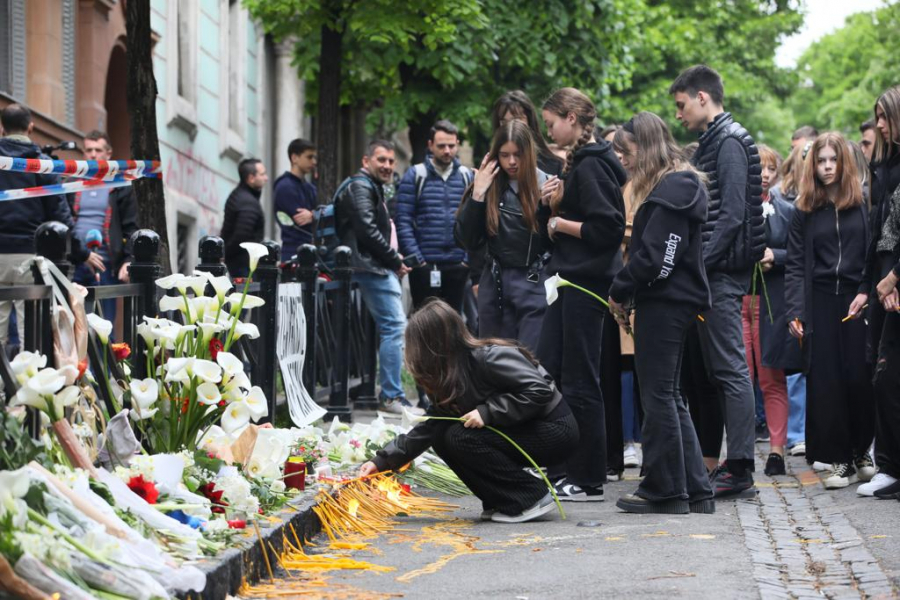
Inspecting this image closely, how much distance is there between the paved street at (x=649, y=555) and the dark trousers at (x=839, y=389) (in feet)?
3.05

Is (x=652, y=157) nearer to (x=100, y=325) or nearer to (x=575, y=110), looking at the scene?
(x=575, y=110)

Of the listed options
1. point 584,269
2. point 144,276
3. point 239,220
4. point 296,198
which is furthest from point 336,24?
point 144,276

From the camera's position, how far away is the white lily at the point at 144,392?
19.7 feet

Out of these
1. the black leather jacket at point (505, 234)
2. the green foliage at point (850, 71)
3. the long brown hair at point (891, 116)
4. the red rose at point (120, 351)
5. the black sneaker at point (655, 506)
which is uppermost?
the green foliage at point (850, 71)

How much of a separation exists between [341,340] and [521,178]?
11.0ft

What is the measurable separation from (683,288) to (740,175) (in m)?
0.89

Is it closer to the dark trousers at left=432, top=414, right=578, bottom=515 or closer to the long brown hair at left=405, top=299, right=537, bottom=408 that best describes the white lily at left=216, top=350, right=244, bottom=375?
the long brown hair at left=405, top=299, right=537, bottom=408

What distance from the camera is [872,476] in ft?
28.6

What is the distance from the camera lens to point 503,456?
7094 millimetres

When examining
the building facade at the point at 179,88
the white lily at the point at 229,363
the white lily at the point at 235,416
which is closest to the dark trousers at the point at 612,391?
the white lily at the point at 235,416

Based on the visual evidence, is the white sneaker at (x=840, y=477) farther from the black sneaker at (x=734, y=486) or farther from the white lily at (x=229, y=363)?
the white lily at (x=229, y=363)

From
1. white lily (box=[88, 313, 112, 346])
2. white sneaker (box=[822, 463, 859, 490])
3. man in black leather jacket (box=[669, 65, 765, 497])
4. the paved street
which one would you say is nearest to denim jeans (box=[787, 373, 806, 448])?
white sneaker (box=[822, 463, 859, 490])

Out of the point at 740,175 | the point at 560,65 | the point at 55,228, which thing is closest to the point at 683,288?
the point at 740,175

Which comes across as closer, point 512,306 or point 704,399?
point 704,399
